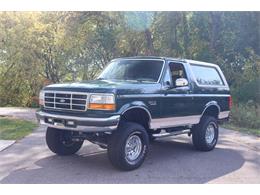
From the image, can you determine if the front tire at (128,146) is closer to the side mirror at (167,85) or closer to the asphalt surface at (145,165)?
the asphalt surface at (145,165)

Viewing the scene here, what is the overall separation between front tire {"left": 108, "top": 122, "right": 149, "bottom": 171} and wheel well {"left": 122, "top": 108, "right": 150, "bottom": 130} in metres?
0.23

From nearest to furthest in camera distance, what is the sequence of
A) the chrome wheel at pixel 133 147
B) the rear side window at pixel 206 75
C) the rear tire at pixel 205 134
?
1. the chrome wheel at pixel 133 147
2. the rear tire at pixel 205 134
3. the rear side window at pixel 206 75

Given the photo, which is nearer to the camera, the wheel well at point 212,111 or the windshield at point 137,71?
the windshield at point 137,71

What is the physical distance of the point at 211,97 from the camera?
8789 mm

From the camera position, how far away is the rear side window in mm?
8652

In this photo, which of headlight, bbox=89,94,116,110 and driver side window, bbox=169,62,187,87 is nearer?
headlight, bbox=89,94,116,110

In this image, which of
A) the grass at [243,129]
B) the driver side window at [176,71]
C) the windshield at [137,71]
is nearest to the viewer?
the windshield at [137,71]

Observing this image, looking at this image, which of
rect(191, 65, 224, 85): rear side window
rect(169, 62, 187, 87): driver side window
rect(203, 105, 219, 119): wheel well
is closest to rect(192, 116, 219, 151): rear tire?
rect(203, 105, 219, 119): wheel well

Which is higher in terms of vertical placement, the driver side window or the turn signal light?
the driver side window

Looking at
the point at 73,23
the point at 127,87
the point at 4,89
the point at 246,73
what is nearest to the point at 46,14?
the point at 73,23

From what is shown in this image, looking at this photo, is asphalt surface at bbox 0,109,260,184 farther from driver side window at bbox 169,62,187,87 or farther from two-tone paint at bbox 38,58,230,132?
driver side window at bbox 169,62,187,87

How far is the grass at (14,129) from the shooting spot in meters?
10.1

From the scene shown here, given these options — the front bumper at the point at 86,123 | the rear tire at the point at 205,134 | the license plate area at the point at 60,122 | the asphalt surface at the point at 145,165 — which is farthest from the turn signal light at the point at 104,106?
the rear tire at the point at 205,134
